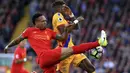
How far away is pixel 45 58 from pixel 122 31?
1108 cm

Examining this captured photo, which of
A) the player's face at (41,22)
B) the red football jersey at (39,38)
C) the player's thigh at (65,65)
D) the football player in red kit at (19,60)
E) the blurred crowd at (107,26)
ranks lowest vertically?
the player's thigh at (65,65)

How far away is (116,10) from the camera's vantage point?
25000mm

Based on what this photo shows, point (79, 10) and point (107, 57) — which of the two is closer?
point (107, 57)

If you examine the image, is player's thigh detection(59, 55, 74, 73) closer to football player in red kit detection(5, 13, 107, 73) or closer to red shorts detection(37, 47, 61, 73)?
football player in red kit detection(5, 13, 107, 73)

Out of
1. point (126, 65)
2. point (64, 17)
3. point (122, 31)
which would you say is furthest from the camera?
point (122, 31)

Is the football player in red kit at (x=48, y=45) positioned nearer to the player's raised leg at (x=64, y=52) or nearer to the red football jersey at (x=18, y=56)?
the player's raised leg at (x=64, y=52)

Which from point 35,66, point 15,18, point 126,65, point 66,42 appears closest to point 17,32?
point 15,18

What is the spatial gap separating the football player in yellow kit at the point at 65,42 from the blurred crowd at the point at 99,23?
7012 mm

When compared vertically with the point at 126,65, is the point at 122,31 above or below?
above

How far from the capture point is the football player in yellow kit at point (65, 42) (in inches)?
548

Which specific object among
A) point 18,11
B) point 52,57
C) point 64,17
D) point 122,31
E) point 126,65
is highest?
point 18,11

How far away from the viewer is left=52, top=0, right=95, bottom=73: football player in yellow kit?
548 inches

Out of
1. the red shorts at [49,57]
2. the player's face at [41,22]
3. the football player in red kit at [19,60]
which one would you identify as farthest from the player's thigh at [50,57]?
the football player in red kit at [19,60]

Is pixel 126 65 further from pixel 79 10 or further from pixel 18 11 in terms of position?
pixel 18 11
